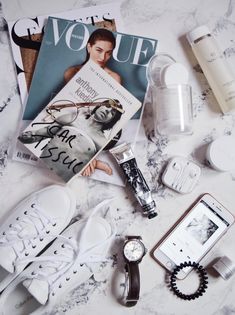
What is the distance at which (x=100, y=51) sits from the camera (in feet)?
A: 2.69

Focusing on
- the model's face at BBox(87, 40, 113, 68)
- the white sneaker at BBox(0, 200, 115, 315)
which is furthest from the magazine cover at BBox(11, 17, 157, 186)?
the white sneaker at BBox(0, 200, 115, 315)

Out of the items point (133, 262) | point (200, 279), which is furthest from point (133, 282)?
point (200, 279)

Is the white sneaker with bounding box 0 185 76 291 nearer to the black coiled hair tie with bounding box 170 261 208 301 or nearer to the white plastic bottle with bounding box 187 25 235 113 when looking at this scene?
the black coiled hair tie with bounding box 170 261 208 301

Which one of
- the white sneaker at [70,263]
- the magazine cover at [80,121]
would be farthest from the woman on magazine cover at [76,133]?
the white sneaker at [70,263]

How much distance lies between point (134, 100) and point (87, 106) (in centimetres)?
9

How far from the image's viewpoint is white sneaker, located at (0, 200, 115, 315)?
2.56 ft

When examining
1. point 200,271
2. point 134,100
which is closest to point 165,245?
point 200,271

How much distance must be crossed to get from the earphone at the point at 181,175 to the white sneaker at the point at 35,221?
0.62ft

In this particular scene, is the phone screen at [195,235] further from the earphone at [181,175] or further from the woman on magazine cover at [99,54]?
the woman on magazine cover at [99,54]

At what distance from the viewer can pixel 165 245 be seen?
81cm

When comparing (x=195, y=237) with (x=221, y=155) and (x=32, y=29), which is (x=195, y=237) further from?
(x=32, y=29)

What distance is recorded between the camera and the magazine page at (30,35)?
812 mm

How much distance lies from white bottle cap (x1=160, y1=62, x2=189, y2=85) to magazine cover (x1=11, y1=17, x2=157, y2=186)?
6cm

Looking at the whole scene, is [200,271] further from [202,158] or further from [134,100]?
[134,100]
